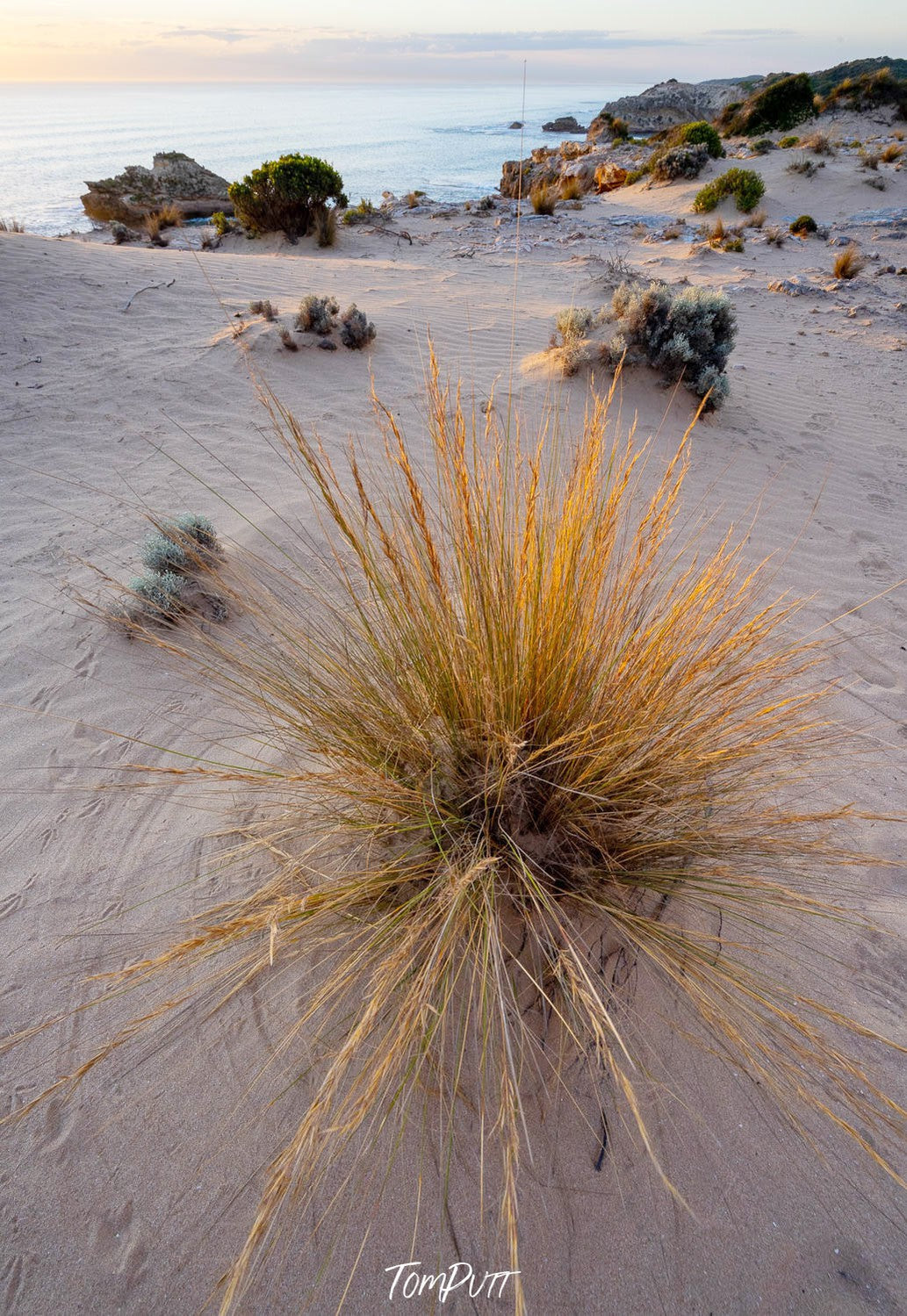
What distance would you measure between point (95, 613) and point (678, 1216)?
9.98ft

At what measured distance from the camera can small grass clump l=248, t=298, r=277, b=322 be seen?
22.0 ft

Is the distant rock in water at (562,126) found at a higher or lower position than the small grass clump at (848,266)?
lower

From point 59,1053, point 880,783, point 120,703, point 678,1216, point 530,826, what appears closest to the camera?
point 678,1216

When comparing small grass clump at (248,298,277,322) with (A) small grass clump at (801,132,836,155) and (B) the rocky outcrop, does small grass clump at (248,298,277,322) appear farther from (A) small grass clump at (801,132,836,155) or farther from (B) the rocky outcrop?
(B) the rocky outcrop

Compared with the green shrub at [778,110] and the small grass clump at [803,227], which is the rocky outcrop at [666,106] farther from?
the small grass clump at [803,227]

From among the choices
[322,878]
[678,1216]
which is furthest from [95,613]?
[678,1216]

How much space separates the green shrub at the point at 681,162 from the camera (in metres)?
14.6

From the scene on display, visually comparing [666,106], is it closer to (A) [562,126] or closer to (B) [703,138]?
(A) [562,126]

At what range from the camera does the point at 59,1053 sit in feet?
5.26

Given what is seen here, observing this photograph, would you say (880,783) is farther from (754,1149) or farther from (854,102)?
(854,102)

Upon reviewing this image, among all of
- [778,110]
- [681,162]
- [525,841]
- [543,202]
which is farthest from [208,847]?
[778,110]

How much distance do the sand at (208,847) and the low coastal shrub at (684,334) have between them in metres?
0.20

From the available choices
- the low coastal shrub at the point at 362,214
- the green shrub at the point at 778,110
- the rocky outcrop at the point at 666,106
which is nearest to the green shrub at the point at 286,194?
the low coastal shrub at the point at 362,214

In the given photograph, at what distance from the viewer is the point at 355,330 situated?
6184 millimetres
